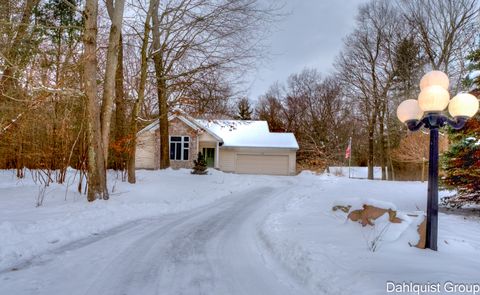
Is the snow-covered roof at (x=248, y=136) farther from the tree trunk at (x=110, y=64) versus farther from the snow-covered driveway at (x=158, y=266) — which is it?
the snow-covered driveway at (x=158, y=266)

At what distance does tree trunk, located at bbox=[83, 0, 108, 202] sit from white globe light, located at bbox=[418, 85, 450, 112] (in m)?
7.53

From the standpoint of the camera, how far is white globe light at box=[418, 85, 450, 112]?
14.5ft

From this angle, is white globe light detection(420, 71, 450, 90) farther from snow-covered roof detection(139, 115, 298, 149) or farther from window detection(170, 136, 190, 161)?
window detection(170, 136, 190, 161)

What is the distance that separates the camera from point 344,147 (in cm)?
3766

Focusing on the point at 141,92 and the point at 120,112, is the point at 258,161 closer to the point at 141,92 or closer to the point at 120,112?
the point at 120,112

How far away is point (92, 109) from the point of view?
846 cm

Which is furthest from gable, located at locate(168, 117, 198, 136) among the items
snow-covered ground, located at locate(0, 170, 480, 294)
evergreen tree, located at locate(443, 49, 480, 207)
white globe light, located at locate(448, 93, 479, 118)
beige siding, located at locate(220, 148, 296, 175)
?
white globe light, located at locate(448, 93, 479, 118)

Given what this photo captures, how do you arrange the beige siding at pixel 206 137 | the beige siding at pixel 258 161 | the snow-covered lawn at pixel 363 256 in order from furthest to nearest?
1. the beige siding at pixel 258 161
2. the beige siding at pixel 206 137
3. the snow-covered lawn at pixel 363 256

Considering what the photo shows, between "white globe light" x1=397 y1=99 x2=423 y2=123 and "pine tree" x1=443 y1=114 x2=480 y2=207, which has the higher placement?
"white globe light" x1=397 y1=99 x2=423 y2=123

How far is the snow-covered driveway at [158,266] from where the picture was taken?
3.56 m

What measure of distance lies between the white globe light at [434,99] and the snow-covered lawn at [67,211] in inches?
231

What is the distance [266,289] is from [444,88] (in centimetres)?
365

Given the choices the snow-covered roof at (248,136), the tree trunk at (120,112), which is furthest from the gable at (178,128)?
the tree trunk at (120,112)

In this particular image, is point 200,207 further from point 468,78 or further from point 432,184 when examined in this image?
point 468,78
